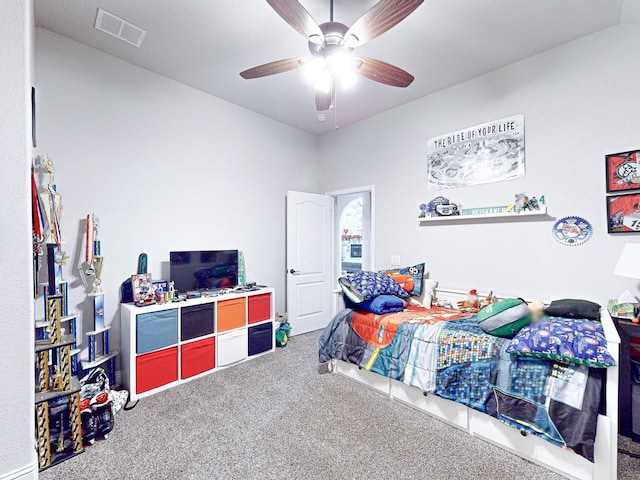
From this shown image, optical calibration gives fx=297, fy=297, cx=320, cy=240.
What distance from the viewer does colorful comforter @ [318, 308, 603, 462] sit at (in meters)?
1.54

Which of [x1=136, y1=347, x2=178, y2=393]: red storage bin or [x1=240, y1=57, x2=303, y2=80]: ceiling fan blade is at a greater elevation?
[x1=240, y1=57, x2=303, y2=80]: ceiling fan blade

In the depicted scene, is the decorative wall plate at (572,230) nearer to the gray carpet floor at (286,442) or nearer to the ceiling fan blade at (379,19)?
the gray carpet floor at (286,442)

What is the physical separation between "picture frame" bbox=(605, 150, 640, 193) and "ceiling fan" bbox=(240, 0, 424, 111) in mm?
1692

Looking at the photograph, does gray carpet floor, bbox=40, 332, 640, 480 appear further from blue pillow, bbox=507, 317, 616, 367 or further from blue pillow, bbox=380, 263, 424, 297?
blue pillow, bbox=380, 263, 424, 297

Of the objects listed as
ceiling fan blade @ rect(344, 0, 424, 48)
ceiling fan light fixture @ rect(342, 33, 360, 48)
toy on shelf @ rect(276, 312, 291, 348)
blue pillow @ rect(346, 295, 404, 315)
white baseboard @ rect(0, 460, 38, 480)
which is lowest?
toy on shelf @ rect(276, 312, 291, 348)

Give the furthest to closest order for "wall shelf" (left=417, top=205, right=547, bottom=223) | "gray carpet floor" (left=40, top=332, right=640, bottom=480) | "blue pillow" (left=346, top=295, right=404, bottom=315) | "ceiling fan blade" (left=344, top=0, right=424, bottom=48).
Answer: "blue pillow" (left=346, top=295, right=404, bottom=315) < "wall shelf" (left=417, top=205, right=547, bottom=223) < "gray carpet floor" (left=40, top=332, right=640, bottom=480) < "ceiling fan blade" (left=344, top=0, right=424, bottom=48)

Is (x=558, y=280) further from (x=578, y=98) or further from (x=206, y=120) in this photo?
(x=206, y=120)

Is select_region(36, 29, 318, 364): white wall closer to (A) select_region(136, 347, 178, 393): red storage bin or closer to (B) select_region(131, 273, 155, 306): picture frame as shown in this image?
(B) select_region(131, 273, 155, 306): picture frame

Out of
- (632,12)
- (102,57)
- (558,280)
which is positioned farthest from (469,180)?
(102,57)

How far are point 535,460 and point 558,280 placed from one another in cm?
146

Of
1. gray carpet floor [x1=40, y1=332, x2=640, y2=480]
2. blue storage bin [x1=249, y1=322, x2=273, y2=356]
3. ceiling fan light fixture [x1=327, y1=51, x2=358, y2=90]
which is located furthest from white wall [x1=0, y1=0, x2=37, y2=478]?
blue storage bin [x1=249, y1=322, x2=273, y2=356]

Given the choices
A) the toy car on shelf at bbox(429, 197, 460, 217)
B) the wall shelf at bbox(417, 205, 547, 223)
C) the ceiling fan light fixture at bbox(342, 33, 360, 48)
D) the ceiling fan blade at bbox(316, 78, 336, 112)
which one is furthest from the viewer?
the toy car on shelf at bbox(429, 197, 460, 217)

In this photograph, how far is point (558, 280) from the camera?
8.28 ft

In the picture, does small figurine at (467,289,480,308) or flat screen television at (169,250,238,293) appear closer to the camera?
small figurine at (467,289,480,308)
